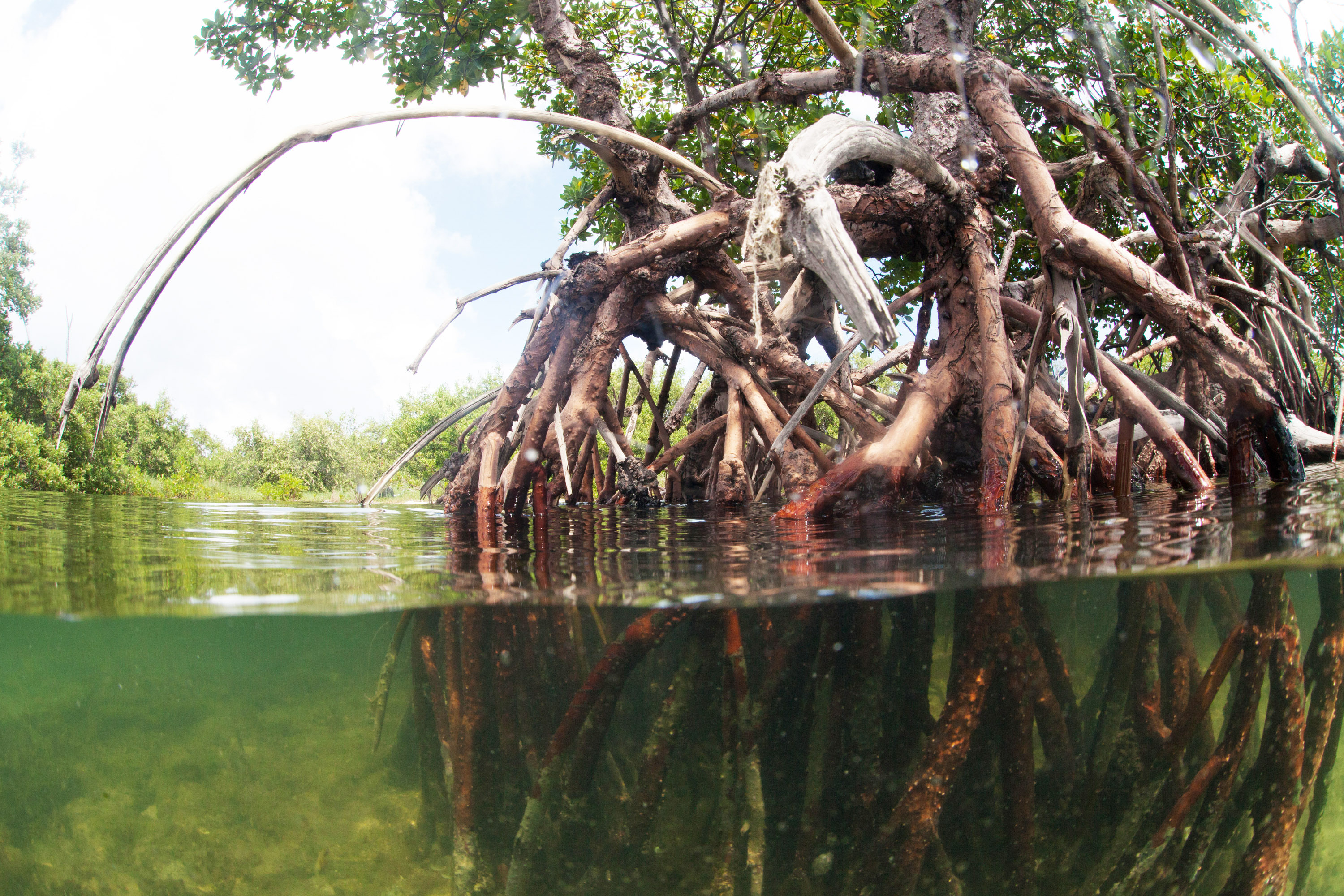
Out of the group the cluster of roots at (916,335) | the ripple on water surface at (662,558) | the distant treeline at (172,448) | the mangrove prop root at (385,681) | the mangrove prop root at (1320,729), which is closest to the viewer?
the ripple on water surface at (662,558)

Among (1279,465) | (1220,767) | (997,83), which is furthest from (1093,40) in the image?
(1220,767)

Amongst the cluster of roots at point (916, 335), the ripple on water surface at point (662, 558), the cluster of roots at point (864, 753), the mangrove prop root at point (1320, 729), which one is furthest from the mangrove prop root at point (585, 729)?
the mangrove prop root at point (1320, 729)

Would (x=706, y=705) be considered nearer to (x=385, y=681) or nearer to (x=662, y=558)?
(x=662, y=558)

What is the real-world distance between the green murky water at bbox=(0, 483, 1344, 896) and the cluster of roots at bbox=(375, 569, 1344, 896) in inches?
0.5

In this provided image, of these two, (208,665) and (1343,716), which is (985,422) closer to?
(1343,716)

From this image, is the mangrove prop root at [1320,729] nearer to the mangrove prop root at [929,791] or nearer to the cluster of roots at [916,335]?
the cluster of roots at [916,335]

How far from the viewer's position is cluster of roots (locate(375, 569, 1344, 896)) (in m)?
2.95

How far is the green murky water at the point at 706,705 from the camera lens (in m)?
2.91

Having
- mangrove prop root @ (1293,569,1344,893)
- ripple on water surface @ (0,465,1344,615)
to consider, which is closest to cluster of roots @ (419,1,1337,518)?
ripple on water surface @ (0,465,1344,615)

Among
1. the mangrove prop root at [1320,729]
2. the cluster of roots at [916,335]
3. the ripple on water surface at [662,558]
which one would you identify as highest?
the cluster of roots at [916,335]

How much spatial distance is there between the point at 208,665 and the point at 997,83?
20.1ft

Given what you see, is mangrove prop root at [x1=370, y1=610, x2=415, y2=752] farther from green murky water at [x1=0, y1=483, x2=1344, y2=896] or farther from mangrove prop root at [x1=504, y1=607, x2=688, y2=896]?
mangrove prop root at [x1=504, y1=607, x2=688, y2=896]

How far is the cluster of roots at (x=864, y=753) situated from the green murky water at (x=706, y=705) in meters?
0.01

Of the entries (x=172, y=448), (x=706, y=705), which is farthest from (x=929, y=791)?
(x=172, y=448)
